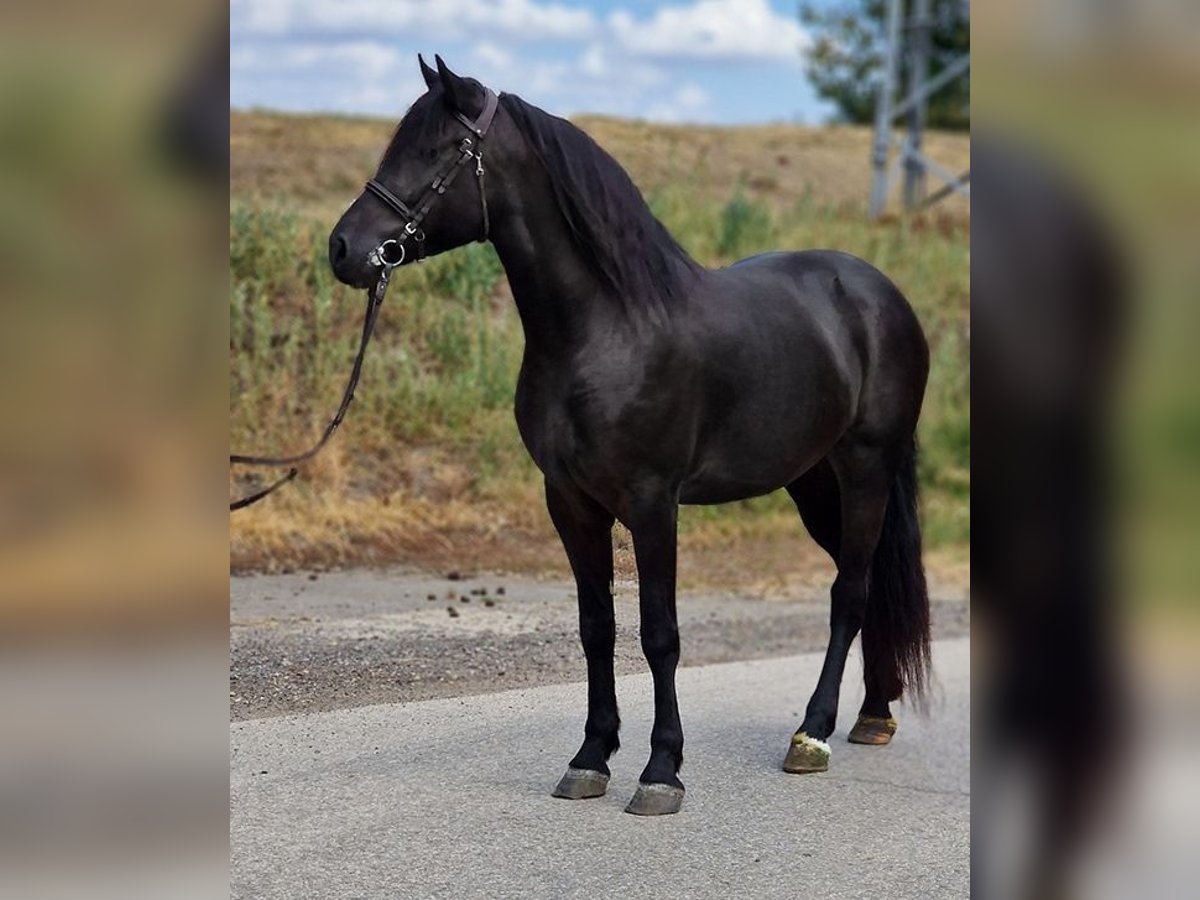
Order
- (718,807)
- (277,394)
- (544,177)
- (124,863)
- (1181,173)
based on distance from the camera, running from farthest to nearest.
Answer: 1. (277,394)
2. (718,807)
3. (544,177)
4. (124,863)
5. (1181,173)

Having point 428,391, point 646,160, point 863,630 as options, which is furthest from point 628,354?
point 646,160

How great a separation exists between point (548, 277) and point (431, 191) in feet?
1.44

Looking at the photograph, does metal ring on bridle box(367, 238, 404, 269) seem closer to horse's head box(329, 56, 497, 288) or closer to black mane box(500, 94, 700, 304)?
horse's head box(329, 56, 497, 288)

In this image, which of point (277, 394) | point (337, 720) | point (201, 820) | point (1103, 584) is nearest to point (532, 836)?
point (337, 720)

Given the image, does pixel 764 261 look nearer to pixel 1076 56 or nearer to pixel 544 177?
pixel 544 177

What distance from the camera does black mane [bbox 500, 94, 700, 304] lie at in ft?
12.5

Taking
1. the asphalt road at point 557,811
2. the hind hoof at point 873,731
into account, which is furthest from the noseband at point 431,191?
the hind hoof at point 873,731

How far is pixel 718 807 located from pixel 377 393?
→ 6169 millimetres

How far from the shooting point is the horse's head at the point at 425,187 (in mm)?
3557

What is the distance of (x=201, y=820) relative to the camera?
1.42 m

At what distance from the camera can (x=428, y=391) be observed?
1003 cm

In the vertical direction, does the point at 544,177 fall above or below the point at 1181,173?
above

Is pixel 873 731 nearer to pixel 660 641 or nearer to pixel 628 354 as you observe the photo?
pixel 660 641

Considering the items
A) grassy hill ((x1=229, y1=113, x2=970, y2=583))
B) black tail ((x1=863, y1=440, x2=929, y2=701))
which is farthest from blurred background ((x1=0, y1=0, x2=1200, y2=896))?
grassy hill ((x1=229, y1=113, x2=970, y2=583))
